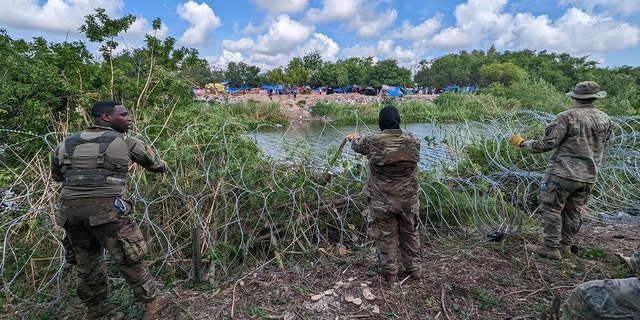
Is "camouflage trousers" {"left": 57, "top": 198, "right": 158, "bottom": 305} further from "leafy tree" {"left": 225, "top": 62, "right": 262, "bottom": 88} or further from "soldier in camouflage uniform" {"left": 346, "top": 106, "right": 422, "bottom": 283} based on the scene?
"leafy tree" {"left": 225, "top": 62, "right": 262, "bottom": 88}

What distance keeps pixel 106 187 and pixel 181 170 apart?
2.02 metres

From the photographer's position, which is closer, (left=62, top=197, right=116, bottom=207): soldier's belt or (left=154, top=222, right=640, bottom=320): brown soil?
(left=62, top=197, right=116, bottom=207): soldier's belt

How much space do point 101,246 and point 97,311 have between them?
539 mm

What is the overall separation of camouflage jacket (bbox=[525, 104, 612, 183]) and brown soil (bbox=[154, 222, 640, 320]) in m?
0.88

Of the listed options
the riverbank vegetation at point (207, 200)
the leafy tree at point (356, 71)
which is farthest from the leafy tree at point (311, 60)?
the riverbank vegetation at point (207, 200)

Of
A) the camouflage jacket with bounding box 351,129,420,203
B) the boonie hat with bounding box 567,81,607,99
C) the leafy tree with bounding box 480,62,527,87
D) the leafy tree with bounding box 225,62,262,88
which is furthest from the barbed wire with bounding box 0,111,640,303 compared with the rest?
the leafy tree with bounding box 225,62,262,88

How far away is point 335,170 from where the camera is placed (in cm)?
443

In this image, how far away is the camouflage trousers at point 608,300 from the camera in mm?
1587

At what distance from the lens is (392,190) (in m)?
2.87

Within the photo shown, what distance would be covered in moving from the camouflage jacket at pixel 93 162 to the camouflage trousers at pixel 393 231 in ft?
6.69

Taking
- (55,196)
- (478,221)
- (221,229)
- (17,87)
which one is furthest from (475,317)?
(17,87)

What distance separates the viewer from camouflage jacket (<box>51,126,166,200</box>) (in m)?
2.38

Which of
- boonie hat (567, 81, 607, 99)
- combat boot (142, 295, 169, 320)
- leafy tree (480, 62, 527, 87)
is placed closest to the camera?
combat boot (142, 295, 169, 320)

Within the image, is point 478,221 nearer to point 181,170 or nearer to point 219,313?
point 219,313
